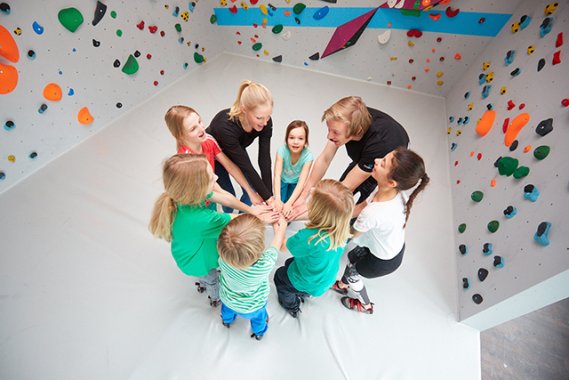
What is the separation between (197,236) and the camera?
1.34 metres

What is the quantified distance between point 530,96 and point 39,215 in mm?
3690

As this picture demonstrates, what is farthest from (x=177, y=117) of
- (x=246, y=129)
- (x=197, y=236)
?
(x=197, y=236)

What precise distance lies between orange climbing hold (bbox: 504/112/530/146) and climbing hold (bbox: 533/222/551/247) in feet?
2.59

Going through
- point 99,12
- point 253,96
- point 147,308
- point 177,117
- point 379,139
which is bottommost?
point 147,308

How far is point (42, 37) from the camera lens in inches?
89.4

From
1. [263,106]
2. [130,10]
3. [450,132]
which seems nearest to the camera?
Result: [263,106]

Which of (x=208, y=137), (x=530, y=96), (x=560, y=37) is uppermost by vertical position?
(x=560, y=37)

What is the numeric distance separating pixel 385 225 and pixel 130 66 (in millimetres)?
3044

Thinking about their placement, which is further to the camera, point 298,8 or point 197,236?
point 298,8

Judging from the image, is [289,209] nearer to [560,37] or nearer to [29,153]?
[560,37]

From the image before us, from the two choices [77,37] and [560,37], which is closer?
[560,37]

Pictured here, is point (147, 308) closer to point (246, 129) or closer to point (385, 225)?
point (246, 129)

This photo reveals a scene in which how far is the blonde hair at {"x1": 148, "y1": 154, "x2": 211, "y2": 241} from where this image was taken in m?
1.20

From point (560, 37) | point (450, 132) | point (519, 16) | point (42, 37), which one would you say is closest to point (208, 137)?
point (42, 37)
